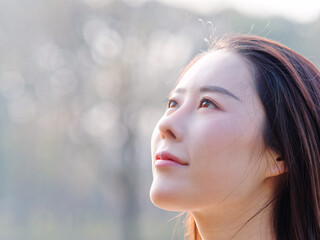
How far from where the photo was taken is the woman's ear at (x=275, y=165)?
1.33 m

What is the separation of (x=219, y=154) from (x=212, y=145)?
0.03 m

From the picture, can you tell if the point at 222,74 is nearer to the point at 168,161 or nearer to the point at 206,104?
the point at 206,104

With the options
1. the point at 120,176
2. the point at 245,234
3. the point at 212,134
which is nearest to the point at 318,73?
the point at 212,134

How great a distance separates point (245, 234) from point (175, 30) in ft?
27.3

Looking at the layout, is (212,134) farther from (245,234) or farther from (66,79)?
(66,79)

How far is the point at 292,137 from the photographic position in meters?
1.34

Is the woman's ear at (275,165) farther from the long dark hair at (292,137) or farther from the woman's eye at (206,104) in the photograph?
the woman's eye at (206,104)

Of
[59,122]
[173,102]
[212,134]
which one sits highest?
[59,122]

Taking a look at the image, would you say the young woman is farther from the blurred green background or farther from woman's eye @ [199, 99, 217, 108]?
the blurred green background

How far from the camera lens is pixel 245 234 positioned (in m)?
1.34

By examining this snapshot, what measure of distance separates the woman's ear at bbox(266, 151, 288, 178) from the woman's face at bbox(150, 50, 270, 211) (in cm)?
2

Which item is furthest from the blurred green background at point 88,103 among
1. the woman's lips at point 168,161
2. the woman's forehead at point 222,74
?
the woman's lips at point 168,161

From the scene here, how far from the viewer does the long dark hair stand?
1321 mm

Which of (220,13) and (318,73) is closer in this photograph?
(318,73)
